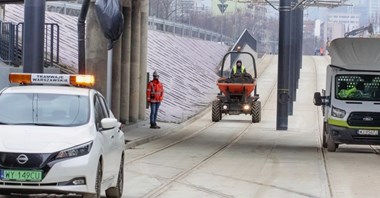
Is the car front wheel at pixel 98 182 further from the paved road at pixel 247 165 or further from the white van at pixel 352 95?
the white van at pixel 352 95

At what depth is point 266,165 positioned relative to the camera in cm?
2006

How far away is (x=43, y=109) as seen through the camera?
11633 mm

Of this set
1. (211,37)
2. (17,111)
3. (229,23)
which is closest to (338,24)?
(229,23)

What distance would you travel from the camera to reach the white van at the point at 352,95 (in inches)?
940

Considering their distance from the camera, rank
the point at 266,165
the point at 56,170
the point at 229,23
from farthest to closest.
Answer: the point at 229,23 < the point at 266,165 < the point at 56,170

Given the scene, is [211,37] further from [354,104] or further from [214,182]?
[214,182]

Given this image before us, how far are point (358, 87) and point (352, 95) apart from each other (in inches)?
12.1

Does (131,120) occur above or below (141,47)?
below

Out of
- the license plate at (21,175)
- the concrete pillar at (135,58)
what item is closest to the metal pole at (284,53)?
the concrete pillar at (135,58)

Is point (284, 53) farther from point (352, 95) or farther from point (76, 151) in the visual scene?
point (76, 151)

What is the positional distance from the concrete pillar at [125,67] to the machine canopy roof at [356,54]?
8.85m

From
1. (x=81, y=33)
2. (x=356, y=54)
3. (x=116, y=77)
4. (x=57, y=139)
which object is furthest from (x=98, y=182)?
(x=116, y=77)

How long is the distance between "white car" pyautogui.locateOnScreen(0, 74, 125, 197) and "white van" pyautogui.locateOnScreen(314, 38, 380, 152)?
1218cm

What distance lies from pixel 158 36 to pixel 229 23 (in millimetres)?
53859
